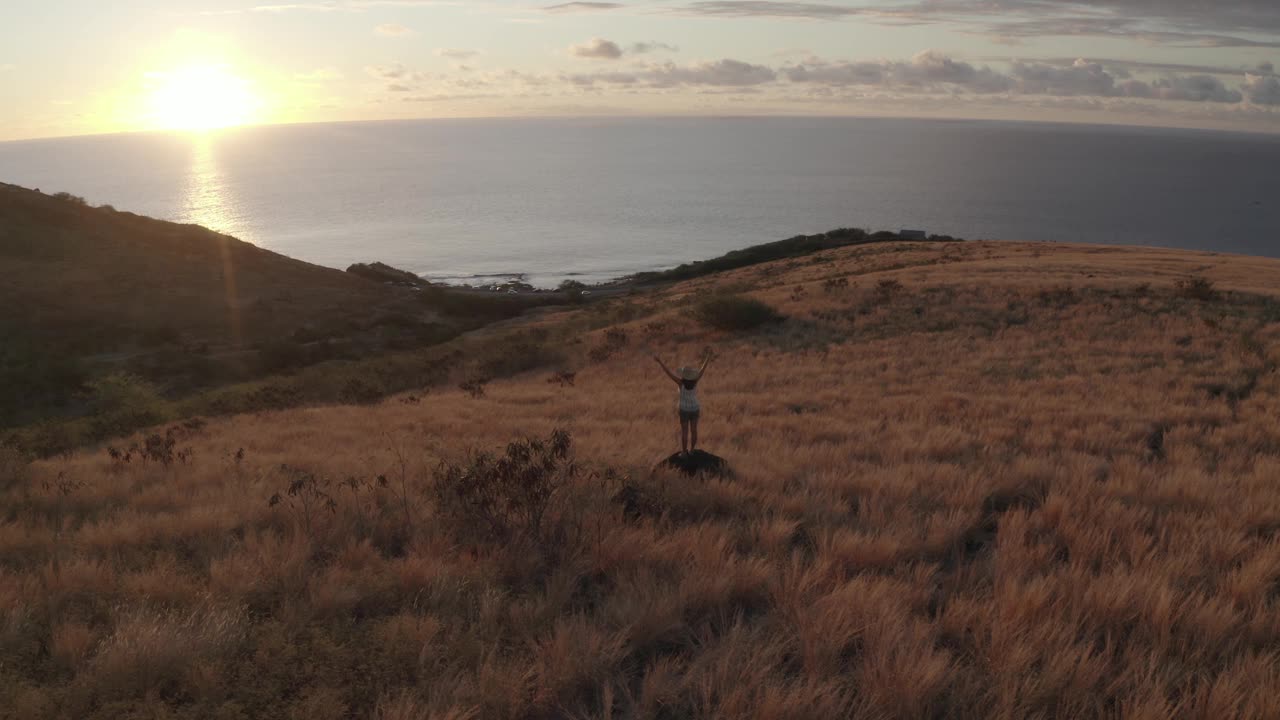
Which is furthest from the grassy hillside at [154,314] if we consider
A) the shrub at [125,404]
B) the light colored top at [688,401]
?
the light colored top at [688,401]

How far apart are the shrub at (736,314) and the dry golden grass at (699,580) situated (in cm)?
1357

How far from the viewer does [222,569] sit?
4.44 meters

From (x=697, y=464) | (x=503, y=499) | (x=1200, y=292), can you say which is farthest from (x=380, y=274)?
(x=503, y=499)

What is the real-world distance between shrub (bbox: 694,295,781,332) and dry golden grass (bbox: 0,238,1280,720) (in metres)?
13.6

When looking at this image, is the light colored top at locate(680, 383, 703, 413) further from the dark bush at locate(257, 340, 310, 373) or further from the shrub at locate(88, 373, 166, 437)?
the dark bush at locate(257, 340, 310, 373)

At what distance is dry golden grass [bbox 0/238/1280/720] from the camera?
10.6 feet

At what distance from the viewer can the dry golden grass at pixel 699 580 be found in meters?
3.22

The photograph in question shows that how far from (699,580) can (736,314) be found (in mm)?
20189

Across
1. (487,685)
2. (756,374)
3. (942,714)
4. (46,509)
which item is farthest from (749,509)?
(756,374)

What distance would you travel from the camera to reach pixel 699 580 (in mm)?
4293

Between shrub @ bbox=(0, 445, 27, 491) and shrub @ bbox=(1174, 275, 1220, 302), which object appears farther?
shrub @ bbox=(1174, 275, 1220, 302)

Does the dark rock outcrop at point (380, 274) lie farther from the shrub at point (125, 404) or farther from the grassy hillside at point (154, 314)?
the shrub at point (125, 404)

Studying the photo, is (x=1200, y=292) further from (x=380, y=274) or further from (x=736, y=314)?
(x=380, y=274)

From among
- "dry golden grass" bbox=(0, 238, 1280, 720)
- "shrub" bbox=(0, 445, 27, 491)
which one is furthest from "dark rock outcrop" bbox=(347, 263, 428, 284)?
"shrub" bbox=(0, 445, 27, 491)
